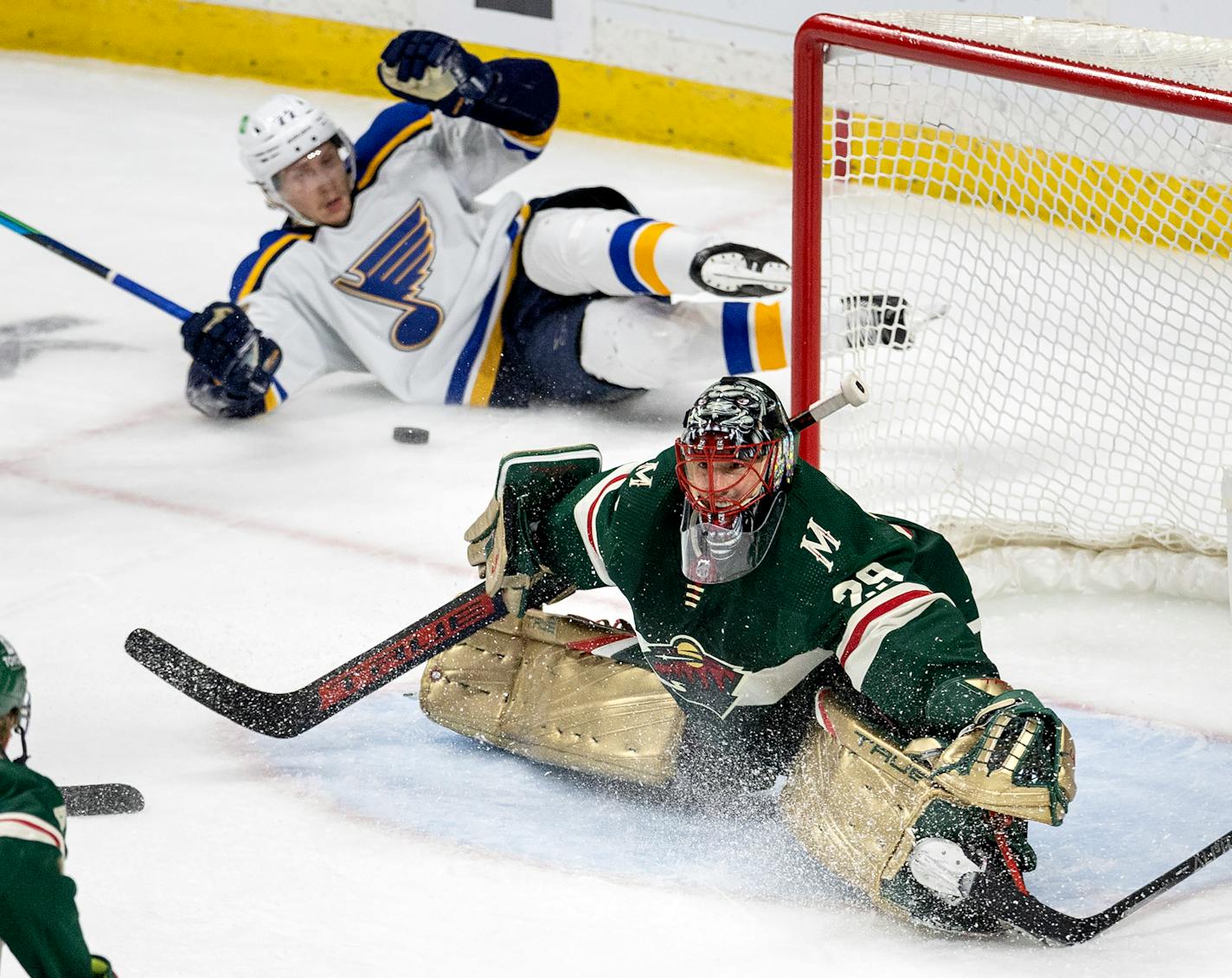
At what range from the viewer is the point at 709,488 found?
2387 millimetres

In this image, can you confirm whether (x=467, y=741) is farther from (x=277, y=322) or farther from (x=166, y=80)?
(x=166, y=80)

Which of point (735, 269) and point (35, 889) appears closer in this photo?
point (35, 889)

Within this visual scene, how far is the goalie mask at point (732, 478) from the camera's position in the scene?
2.38 meters

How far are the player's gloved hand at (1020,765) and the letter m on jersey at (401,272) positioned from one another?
2.50 metres

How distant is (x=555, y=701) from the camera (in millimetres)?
2818

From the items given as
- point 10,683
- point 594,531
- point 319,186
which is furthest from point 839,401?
point 319,186

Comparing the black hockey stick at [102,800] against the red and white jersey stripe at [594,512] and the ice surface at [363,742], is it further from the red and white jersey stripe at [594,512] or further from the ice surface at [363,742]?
the red and white jersey stripe at [594,512]

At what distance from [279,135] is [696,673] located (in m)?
2.12

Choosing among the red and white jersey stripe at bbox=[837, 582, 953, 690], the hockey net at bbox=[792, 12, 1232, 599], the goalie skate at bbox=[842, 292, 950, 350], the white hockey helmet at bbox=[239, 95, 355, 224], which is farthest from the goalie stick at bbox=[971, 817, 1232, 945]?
the white hockey helmet at bbox=[239, 95, 355, 224]

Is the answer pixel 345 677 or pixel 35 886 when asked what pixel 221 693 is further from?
pixel 35 886

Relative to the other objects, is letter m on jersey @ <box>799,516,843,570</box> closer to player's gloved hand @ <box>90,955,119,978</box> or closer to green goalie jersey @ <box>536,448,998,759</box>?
green goalie jersey @ <box>536,448,998,759</box>

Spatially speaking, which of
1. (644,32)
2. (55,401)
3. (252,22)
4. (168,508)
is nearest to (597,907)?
(168,508)

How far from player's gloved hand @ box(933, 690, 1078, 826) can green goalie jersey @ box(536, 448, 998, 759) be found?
0.21ft

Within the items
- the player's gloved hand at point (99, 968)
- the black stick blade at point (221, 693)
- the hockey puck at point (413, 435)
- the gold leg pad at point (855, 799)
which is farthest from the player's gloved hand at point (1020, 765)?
the hockey puck at point (413, 435)
